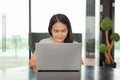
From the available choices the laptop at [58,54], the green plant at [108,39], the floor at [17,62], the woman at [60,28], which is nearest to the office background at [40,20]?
the floor at [17,62]

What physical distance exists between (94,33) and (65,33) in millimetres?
2485

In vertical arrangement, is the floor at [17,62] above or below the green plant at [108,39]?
below

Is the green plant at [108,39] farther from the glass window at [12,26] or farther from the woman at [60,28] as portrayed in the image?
the woman at [60,28]

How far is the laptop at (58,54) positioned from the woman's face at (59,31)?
0.75m

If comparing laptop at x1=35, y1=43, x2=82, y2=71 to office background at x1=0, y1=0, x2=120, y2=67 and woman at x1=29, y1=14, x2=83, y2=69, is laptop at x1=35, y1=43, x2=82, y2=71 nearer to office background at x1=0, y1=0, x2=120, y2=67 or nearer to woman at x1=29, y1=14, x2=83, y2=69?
woman at x1=29, y1=14, x2=83, y2=69

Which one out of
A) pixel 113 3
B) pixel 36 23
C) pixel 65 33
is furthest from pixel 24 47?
pixel 65 33

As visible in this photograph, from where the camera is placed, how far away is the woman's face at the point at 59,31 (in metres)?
2.48

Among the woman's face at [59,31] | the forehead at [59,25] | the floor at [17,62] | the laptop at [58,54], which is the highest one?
the forehead at [59,25]

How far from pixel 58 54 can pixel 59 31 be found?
79 centimetres

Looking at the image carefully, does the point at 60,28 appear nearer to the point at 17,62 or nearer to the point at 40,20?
the point at 40,20

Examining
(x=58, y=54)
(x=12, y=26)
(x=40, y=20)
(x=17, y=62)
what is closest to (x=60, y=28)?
(x=58, y=54)

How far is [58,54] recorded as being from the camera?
174 cm

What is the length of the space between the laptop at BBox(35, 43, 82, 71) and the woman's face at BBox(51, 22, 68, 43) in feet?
2.45

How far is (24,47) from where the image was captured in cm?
Result: 493
